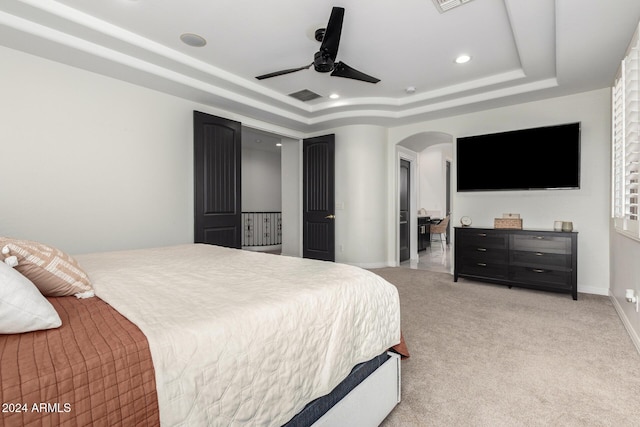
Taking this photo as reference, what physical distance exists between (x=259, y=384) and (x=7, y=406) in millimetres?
599

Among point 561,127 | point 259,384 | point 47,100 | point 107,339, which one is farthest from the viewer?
point 561,127

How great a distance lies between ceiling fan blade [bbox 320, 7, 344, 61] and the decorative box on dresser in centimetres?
308

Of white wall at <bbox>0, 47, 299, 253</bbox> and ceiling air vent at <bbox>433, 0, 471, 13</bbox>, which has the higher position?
ceiling air vent at <bbox>433, 0, 471, 13</bbox>

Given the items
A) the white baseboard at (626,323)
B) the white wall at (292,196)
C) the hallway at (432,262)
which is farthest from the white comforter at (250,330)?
the white wall at (292,196)

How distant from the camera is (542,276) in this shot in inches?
147

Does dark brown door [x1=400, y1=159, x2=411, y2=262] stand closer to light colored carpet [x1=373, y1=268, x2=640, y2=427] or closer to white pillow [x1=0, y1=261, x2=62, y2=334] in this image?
light colored carpet [x1=373, y1=268, x2=640, y2=427]

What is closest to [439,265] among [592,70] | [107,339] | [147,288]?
[592,70]

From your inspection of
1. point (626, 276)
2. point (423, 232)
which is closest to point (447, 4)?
point (626, 276)

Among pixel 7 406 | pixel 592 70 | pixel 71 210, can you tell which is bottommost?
pixel 7 406

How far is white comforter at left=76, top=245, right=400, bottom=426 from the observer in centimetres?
87

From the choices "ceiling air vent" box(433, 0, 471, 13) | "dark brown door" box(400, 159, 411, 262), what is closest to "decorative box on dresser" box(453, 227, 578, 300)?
"dark brown door" box(400, 159, 411, 262)

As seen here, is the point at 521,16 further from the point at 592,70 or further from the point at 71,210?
the point at 71,210

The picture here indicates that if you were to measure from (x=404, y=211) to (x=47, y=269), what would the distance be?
224 inches

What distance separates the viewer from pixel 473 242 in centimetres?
425
